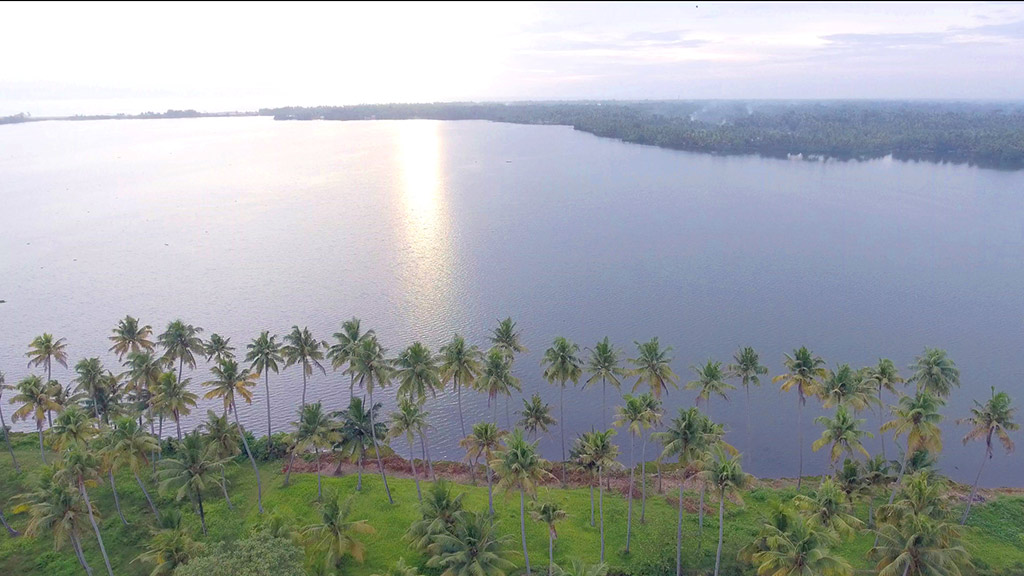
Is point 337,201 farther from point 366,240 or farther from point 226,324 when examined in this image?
point 226,324

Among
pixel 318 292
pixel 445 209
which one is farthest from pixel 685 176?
pixel 318 292

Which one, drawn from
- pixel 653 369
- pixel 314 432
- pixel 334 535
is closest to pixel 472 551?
pixel 334 535

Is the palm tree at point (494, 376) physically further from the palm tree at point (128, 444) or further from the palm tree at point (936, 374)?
the palm tree at point (936, 374)

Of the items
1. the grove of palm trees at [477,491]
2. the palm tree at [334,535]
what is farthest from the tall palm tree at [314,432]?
the palm tree at [334,535]

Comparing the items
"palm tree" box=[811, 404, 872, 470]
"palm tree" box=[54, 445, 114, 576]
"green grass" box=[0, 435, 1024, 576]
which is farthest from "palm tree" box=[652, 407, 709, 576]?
"palm tree" box=[54, 445, 114, 576]

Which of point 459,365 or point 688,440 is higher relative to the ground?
point 459,365

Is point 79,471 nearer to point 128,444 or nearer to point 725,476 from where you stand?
point 128,444
